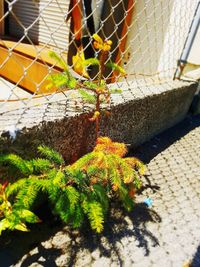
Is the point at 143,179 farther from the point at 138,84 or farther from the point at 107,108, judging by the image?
the point at 138,84

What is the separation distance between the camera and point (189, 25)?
12.7ft

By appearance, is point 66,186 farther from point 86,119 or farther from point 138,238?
point 138,238

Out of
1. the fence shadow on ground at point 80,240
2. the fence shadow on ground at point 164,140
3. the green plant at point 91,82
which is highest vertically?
the green plant at point 91,82

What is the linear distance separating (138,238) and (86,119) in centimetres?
107

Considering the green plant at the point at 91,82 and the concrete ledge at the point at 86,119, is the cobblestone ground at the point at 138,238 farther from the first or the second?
the green plant at the point at 91,82

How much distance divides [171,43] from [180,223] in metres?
2.49

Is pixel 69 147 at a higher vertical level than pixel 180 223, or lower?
higher

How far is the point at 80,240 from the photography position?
2162 millimetres

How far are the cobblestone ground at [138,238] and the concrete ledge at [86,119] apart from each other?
2.08 feet

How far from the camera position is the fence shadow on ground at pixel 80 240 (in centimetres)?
197

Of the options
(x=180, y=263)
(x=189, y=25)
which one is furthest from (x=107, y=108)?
(x=189, y=25)

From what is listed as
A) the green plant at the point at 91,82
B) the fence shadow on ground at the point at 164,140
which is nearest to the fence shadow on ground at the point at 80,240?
the green plant at the point at 91,82

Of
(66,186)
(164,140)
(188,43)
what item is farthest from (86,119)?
(188,43)

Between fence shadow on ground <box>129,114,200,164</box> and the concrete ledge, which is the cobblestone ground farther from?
the concrete ledge
